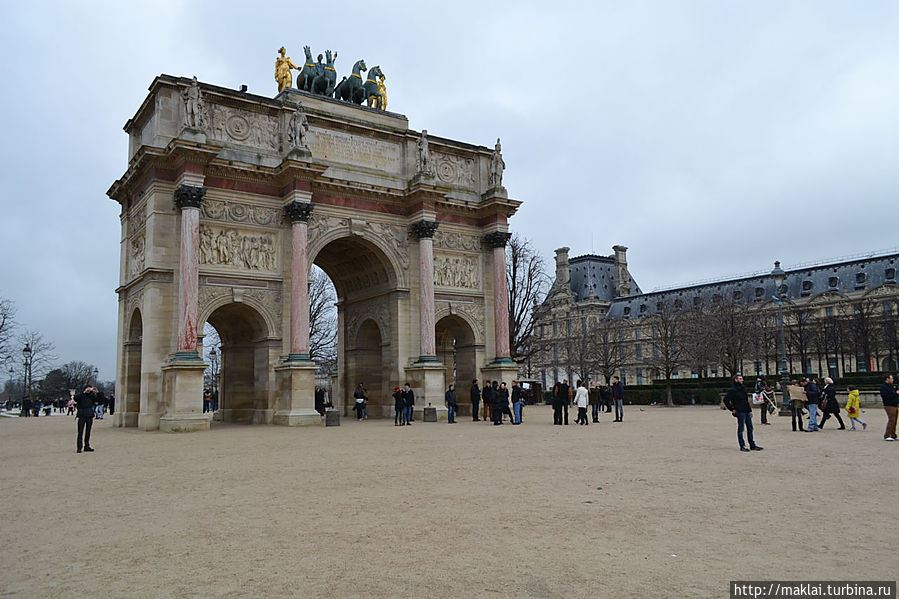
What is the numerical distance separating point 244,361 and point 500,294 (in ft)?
40.3

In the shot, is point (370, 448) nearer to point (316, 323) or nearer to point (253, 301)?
point (253, 301)

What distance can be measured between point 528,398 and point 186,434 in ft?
127

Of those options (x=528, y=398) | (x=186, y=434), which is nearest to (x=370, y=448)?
(x=186, y=434)

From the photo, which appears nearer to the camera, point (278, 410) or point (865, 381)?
point (278, 410)

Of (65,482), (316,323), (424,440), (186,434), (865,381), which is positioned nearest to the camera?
(65,482)

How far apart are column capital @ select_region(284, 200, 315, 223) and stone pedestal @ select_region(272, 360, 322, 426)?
5.76 metres

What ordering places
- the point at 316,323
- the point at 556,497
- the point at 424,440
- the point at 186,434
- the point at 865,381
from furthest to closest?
1. the point at 316,323
2. the point at 865,381
3. the point at 186,434
4. the point at 424,440
5. the point at 556,497

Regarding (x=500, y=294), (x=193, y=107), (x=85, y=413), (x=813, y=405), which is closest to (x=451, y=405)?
(x=500, y=294)

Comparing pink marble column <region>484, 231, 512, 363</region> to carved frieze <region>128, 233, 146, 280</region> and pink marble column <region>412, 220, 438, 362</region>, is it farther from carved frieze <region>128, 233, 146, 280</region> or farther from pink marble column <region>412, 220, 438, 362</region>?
carved frieze <region>128, 233, 146, 280</region>

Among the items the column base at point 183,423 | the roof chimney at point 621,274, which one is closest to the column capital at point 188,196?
the column base at point 183,423

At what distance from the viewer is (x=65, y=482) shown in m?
11.4

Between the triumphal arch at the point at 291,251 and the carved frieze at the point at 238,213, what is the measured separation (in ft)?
0.18

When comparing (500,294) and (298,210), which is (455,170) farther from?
(298,210)

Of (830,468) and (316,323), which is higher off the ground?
(316,323)
